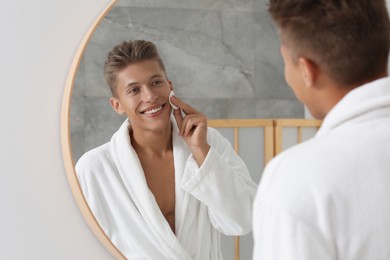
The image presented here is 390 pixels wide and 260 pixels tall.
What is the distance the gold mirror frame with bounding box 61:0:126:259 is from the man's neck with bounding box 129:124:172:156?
124mm

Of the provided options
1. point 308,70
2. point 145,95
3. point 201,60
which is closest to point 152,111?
point 145,95

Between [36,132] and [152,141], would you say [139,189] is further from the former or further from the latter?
[36,132]

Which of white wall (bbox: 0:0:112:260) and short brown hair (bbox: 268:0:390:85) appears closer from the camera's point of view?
short brown hair (bbox: 268:0:390:85)

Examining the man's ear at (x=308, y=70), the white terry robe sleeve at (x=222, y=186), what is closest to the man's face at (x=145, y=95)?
the white terry robe sleeve at (x=222, y=186)

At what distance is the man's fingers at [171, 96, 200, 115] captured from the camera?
1.12 meters

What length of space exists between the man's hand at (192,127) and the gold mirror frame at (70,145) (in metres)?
0.21

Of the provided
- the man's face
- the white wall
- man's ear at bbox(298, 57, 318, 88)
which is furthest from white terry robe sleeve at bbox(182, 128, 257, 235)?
man's ear at bbox(298, 57, 318, 88)

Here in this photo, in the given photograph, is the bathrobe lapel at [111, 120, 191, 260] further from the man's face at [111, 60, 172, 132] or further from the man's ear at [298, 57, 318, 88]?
the man's ear at [298, 57, 318, 88]

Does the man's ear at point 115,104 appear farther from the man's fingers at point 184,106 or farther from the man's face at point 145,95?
the man's fingers at point 184,106

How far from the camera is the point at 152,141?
1123mm

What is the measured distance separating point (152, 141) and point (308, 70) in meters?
0.50

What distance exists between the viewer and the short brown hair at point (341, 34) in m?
0.64

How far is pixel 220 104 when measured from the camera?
1.14m

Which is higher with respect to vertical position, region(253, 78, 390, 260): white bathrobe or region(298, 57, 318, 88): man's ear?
region(298, 57, 318, 88): man's ear
